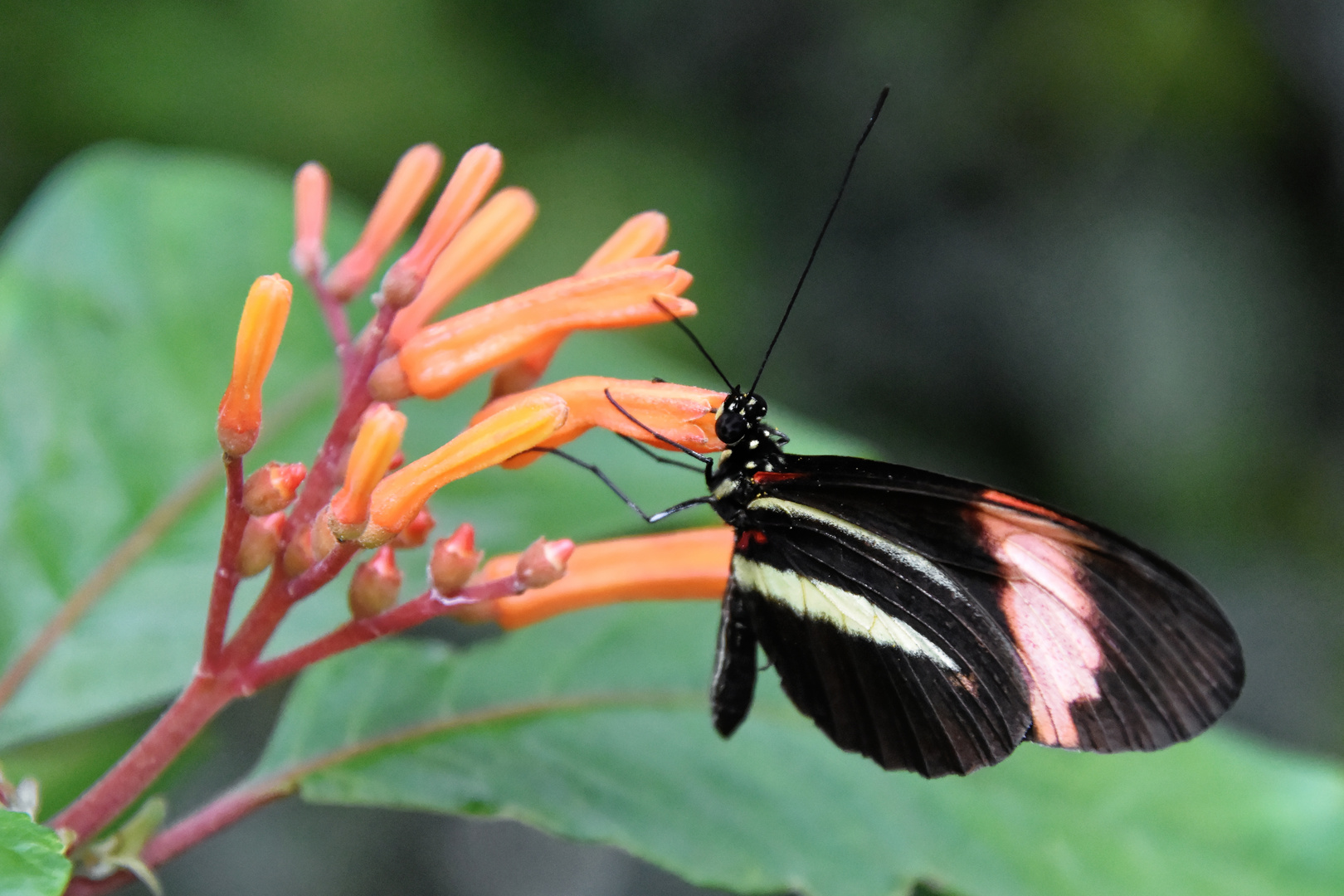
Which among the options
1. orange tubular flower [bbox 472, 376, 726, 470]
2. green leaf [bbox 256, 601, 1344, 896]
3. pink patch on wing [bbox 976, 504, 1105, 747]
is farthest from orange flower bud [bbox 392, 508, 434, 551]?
pink patch on wing [bbox 976, 504, 1105, 747]

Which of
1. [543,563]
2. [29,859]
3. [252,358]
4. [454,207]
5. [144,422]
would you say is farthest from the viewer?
[144,422]

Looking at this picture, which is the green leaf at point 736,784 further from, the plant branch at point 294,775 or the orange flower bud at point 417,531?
the orange flower bud at point 417,531

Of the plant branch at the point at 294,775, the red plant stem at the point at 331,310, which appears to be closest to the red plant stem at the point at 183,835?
the plant branch at the point at 294,775

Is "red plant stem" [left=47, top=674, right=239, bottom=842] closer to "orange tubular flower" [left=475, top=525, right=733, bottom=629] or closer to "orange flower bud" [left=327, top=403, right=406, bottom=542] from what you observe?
"orange flower bud" [left=327, top=403, right=406, bottom=542]

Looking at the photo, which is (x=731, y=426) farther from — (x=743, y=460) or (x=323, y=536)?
(x=323, y=536)

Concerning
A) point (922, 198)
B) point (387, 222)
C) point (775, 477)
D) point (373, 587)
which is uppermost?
point (922, 198)

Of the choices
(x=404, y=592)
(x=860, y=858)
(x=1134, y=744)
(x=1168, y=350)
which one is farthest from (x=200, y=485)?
(x=1168, y=350)

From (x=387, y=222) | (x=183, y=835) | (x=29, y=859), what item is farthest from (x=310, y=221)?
(x=29, y=859)

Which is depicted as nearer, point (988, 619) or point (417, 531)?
point (417, 531)
